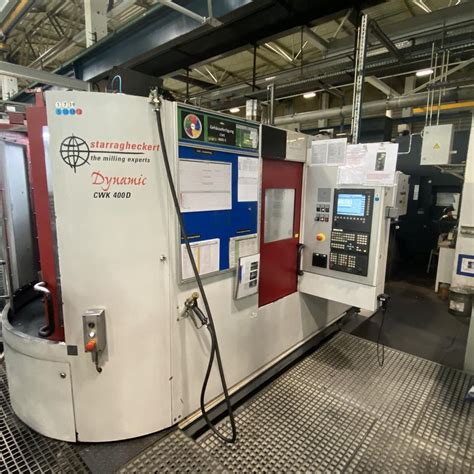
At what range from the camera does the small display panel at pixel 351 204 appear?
7.45ft

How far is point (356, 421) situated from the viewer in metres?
1.94

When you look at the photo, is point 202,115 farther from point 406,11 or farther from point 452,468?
point 406,11

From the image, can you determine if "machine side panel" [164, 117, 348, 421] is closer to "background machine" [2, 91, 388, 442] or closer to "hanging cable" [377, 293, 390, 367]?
"background machine" [2, 91, 388, 442]

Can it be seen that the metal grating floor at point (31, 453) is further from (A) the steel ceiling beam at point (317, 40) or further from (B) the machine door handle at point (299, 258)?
(A) the steel ceiling beam at point (317, 40)

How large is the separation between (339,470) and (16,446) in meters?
1.76

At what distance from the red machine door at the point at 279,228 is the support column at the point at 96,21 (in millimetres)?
2013

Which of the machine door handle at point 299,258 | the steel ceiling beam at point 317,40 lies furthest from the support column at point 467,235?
the steel ceiling beam at point 317,40

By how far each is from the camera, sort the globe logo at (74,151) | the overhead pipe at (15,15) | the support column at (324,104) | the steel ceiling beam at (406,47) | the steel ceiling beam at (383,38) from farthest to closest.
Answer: the support column at (324,104) < the steel ceiling beam at (406,47) < the steel ceiling beam at (383,38) < the overhead pipe at (15,15) < the globe logo at (74,151)

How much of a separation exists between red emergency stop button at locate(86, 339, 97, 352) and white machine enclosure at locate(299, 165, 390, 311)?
1745 millimetres

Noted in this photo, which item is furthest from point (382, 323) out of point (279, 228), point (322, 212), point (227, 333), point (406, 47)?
point (406, 47)

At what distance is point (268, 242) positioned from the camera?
2.30m

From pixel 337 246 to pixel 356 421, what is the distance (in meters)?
1.22

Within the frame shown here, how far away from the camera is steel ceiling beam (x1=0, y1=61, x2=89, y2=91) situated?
93.8 inches

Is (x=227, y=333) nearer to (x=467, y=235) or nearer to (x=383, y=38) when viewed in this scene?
(x=467, y=235)
